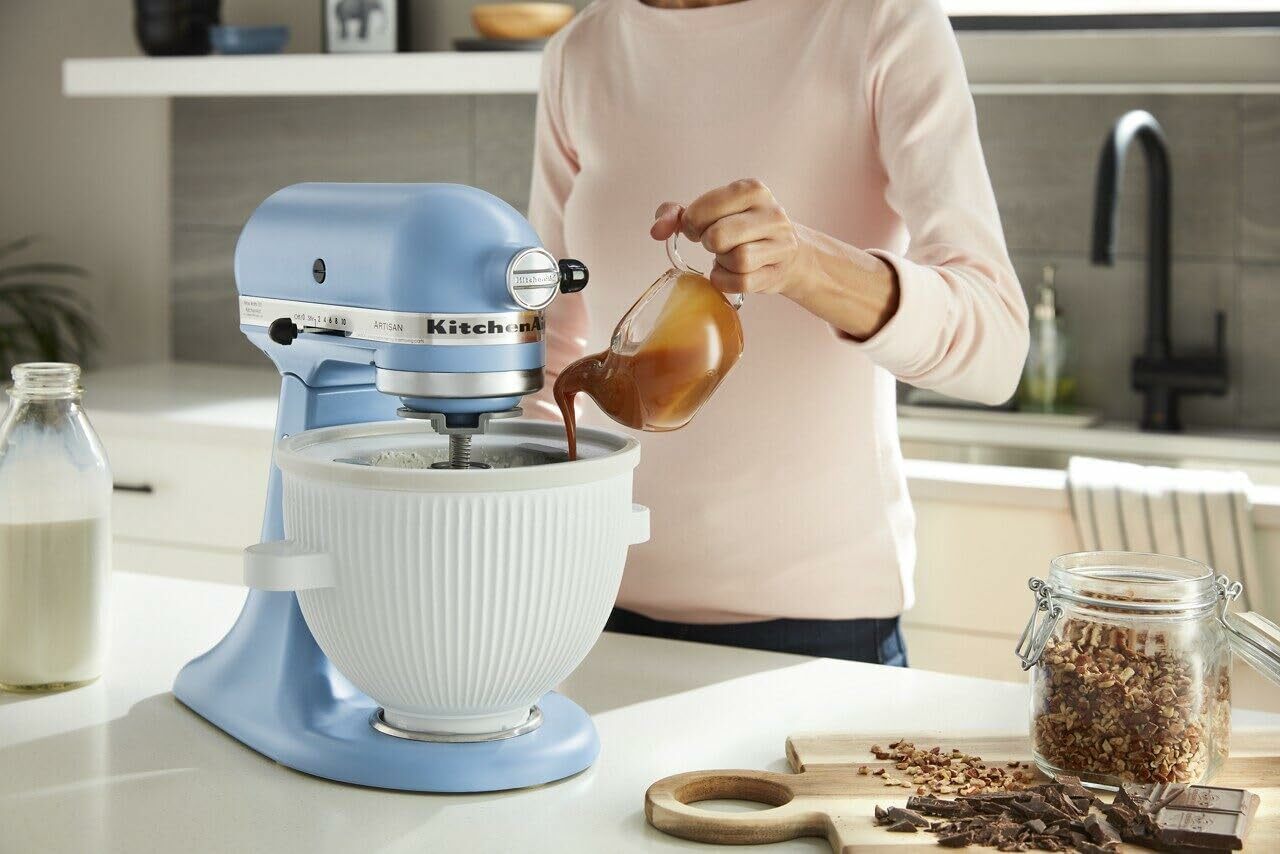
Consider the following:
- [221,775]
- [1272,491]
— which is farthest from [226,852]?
[1272,491]

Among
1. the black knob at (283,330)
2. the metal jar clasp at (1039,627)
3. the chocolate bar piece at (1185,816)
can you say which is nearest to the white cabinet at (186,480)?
the black knob at (283,330)

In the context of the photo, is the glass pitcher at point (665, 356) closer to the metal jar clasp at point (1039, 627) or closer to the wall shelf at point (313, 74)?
the metal jar clasp at point (1039, 627)

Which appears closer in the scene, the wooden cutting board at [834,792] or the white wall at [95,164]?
the wooden cutting board at [834,792]

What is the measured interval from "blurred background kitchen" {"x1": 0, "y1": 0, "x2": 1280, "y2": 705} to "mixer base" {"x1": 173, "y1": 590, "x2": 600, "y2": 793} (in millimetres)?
1186

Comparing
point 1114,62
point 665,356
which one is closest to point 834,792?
point 665,356

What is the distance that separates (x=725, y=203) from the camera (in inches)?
36.1

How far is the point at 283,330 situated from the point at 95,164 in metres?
2.43

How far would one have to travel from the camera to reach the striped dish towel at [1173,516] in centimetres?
191

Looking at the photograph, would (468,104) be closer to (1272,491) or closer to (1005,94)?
(1005,94)

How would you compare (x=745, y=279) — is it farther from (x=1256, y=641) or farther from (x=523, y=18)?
(x=523, y=18)

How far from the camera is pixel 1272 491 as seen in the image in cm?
197

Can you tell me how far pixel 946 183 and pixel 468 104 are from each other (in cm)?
184

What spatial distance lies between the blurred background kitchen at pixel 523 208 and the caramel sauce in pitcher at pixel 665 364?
3.75 ft

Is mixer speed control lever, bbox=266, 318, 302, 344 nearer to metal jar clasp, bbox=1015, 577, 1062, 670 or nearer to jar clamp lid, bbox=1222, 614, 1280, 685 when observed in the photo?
metal jar clasp, bbox=1015, 577, 1062, 670
